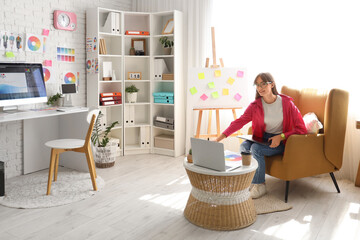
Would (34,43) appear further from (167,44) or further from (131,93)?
(167,44)

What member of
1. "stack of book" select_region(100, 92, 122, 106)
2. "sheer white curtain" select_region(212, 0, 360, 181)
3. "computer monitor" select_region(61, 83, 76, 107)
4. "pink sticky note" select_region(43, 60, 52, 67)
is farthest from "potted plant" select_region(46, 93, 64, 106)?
"sheer white curtain" select_region(212, 0, 360, 181)

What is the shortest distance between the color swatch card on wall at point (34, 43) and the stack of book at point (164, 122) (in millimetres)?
1679

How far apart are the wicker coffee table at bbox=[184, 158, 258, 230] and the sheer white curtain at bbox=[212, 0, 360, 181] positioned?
1.74 m

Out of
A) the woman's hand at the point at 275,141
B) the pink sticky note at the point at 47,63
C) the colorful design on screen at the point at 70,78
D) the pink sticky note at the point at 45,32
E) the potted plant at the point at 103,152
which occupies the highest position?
the pink sticky note at the point at 45,32

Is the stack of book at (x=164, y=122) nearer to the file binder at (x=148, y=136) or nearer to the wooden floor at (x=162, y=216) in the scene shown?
the file binder at (x=148, y=136)

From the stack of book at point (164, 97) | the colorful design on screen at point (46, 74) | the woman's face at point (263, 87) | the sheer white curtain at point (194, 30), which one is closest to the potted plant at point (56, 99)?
the colorful design on screen at point (46, 74)

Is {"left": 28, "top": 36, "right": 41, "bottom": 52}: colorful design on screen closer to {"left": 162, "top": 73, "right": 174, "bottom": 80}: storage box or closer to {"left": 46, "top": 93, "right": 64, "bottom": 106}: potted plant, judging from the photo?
{"left": 46, "top": 93, "right": 64, "bottom": 106}: potted plant

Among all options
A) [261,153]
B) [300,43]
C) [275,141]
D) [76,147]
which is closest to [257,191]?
[261,153]

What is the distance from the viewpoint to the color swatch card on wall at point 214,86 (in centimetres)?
405

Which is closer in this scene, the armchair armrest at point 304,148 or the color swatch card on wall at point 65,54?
the armchair armrest at point 304,148

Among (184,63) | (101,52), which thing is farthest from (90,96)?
(184,63)

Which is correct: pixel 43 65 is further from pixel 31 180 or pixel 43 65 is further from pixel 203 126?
pixel 203 126

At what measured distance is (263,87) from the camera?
3.16m

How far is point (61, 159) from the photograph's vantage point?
4117mm
